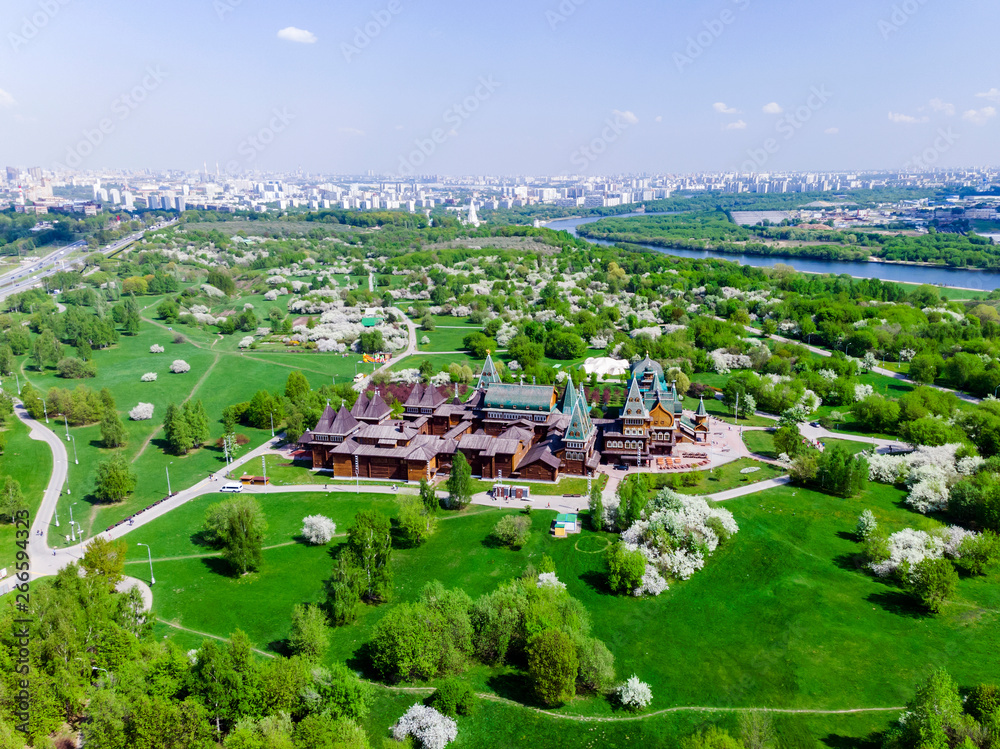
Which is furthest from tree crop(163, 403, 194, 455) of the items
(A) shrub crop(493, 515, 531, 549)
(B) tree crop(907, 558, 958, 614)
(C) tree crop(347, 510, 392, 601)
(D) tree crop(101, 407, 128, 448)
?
(B) tree crop(907, 558, 958, 614)

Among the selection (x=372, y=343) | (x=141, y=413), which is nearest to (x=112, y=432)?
(x=141, y=413)

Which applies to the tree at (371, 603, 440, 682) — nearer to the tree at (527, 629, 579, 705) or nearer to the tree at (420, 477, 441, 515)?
the tree at (527, 629, 579, 705)

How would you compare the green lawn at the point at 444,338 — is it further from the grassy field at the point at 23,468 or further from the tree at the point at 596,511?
the tree at the point at 596,511

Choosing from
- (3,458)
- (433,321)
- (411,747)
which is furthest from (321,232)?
(411,747)

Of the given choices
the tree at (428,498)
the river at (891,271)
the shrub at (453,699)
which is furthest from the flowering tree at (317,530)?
the river at (891,271)

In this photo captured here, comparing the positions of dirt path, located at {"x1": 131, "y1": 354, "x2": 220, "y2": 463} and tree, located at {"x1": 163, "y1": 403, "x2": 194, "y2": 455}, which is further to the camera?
dirt path, located at {"x1": 131, "y1": 354, "x2": 220, "y2": 463}

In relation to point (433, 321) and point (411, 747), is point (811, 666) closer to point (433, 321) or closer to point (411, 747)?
point (411, 747)
